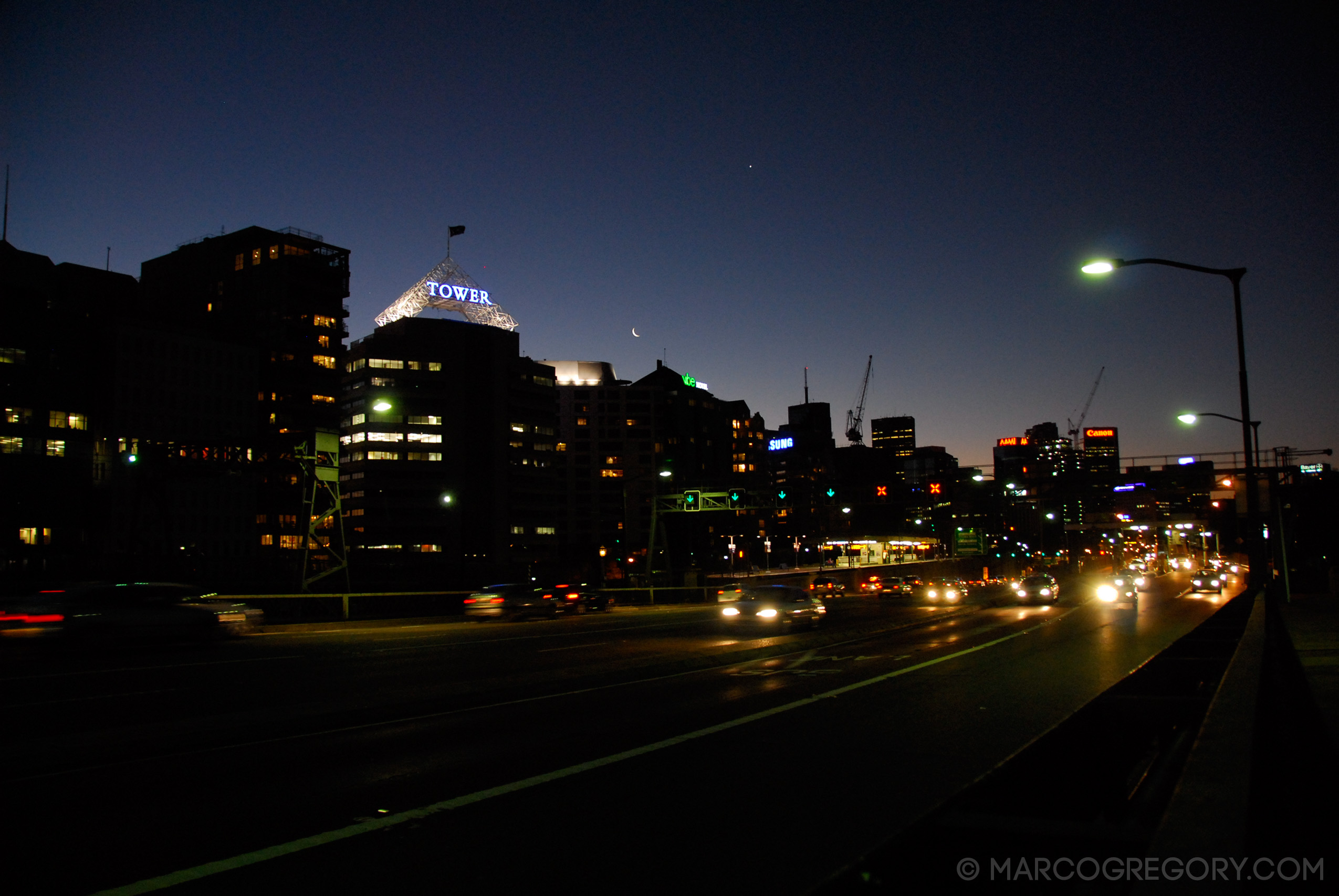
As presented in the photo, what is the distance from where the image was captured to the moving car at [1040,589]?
4759 cm

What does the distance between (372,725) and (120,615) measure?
41.1 feet

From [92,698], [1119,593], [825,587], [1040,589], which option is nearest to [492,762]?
[92,698]

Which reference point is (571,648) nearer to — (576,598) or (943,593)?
(576,598)

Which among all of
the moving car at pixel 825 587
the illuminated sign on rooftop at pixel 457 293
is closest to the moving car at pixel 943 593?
the moving car at pixel 825 587

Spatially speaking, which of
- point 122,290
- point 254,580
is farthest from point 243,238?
point 254,580

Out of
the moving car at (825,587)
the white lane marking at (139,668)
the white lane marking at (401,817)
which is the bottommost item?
the moving car at (825,587)

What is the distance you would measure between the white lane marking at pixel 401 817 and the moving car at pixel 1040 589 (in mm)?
38753

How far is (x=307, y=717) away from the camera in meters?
11.4

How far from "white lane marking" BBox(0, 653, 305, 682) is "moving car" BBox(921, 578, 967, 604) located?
124 feet

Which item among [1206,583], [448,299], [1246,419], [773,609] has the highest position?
[448,299]

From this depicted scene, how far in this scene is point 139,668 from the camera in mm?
17625

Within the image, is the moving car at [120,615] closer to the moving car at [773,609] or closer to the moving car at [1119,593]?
the moving car at [773,609]

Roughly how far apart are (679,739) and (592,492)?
177120 millimetres

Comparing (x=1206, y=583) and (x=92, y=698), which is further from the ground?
(x=92, y=698)
